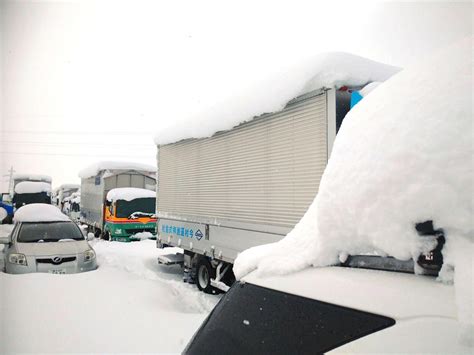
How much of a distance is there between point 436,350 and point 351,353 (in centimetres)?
28

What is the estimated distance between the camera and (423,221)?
1.45 meters

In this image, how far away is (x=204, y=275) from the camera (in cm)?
864

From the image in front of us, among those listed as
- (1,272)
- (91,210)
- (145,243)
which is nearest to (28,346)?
(1,272)

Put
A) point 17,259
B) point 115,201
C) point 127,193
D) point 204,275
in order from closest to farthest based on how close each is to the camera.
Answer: point 17,259 → point 204,275 → point 115,201 → point 127,193

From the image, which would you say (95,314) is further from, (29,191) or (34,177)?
(34,177)

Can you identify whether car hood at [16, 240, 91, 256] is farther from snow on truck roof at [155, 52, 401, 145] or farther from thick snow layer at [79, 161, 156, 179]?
thick snow layer at [79, 161, 156, 179]

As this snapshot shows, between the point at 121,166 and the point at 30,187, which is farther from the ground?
the point at 121,166

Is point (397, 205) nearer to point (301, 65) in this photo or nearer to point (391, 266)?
point (391, 266)

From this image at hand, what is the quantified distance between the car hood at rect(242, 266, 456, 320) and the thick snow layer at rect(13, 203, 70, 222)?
9563 millimetres

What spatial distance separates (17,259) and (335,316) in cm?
816

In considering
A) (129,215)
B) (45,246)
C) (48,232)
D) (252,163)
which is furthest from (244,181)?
(129,215)

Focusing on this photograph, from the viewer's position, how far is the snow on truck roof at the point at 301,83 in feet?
16.5

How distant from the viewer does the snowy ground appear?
468 centimetres

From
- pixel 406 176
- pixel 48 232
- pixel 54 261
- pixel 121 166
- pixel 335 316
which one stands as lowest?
pixel 54 261
